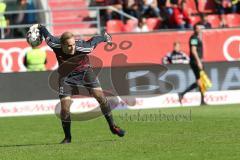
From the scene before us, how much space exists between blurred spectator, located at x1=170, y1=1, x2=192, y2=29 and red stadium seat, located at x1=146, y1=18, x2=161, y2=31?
1.80ft

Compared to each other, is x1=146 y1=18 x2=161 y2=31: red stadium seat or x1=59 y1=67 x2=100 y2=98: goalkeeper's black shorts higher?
x1=59 y1=67 x2=100 y2=98: goalkeeper's black shorts

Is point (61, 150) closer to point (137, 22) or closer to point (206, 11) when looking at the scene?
point (137, 22)

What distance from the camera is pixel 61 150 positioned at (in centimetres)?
1213

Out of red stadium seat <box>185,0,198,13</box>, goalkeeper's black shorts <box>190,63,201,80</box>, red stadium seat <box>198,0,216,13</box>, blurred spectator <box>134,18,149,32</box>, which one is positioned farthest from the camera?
red stadium seat <box>198,0,216,13</box>

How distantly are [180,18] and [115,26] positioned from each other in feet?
7.51

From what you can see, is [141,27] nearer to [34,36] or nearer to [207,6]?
[207,6]

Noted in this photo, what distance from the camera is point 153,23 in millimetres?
27594

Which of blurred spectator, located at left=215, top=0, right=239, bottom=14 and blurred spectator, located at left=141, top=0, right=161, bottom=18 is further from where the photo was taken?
blurred spectator, located at left=215, top=0, right=239, bottom=14

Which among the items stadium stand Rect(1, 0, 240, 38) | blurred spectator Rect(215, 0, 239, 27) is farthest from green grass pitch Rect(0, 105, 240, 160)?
blurred spectator Rect(215, 0, 239, 27)

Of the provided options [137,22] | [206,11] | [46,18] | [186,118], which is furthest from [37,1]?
[186,118]

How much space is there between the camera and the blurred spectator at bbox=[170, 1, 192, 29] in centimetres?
2691

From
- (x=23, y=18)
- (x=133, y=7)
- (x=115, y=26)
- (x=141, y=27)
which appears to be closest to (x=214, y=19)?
(x=133, y=7)

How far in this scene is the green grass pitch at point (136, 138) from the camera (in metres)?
11.4

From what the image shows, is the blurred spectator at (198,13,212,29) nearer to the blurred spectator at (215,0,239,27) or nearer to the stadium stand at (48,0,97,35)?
the blurred spectator at (215,0,239,27)
